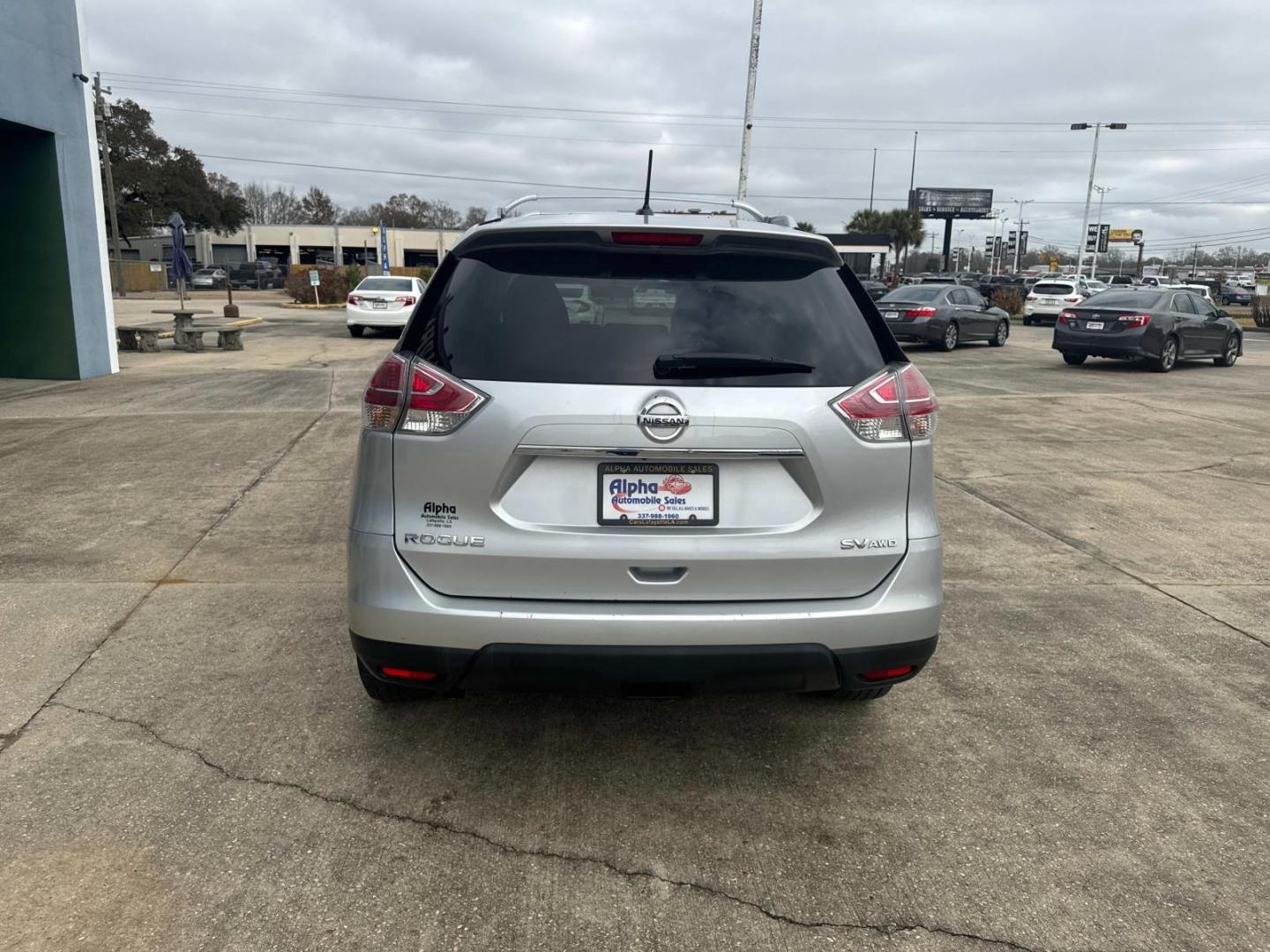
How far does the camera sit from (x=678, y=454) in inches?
107

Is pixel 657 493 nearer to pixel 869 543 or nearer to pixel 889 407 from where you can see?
pixel 869 543

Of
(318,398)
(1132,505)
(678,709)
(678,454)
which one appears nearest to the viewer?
(678,454)

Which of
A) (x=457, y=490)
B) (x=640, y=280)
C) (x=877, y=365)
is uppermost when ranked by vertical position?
(x=640, y=280)

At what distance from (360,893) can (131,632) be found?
2.41 meters

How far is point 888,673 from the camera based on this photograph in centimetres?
297

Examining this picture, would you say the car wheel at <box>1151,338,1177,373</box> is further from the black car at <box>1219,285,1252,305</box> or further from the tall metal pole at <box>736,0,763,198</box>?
the black car at <box>1219,285,1252,305</box>

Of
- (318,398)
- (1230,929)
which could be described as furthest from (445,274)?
(318,398)

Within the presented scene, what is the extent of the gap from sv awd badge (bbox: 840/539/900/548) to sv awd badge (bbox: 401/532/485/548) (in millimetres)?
1067

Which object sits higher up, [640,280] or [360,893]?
[640,280]

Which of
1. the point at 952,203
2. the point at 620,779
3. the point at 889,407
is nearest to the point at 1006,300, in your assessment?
the point at 889,407

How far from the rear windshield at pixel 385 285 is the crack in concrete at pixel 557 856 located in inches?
809

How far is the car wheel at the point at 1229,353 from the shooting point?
18672mm

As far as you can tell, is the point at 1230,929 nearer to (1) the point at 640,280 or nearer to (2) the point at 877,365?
(2) the point at 877,365

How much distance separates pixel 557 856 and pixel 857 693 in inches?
50.8
